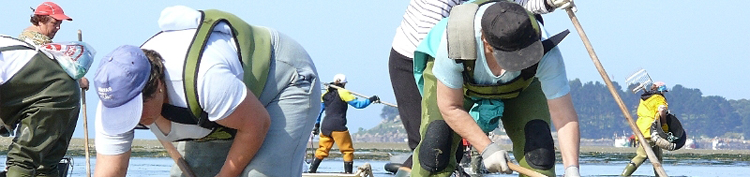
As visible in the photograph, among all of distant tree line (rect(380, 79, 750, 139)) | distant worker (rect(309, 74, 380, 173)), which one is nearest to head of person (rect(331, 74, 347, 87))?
distant worker (rect(309, 74, 380, 173))

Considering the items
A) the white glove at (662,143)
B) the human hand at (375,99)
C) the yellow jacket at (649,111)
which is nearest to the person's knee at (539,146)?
the white glove at (662,143)

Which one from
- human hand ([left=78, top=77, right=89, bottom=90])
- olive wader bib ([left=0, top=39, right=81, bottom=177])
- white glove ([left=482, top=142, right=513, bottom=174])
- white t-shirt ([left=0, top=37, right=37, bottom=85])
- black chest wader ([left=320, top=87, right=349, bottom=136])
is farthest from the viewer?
black chest wader ([left=320, top=87, right=349, bottom=136])

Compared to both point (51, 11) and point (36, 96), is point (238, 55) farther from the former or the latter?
point (51, 11)

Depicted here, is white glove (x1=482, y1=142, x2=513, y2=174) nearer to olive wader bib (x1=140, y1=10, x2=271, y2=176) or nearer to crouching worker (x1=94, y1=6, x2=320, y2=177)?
crouching worker (x1=94, y1=6, x2=320, y2=177)

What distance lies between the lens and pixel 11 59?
6.10 meters

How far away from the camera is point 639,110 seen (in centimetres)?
1504

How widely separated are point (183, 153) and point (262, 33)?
746mm

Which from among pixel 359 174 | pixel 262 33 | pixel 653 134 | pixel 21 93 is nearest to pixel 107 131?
pixel 262 33

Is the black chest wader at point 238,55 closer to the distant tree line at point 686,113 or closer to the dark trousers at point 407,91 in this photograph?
the dark trousers at point 407,91

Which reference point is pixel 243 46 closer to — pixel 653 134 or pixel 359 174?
pixel 359 174

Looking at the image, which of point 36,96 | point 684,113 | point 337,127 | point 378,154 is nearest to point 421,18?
point 36,96

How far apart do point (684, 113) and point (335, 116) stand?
159m

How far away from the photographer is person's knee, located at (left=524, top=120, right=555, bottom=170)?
4.76 m

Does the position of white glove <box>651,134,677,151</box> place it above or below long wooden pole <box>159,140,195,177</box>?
below
